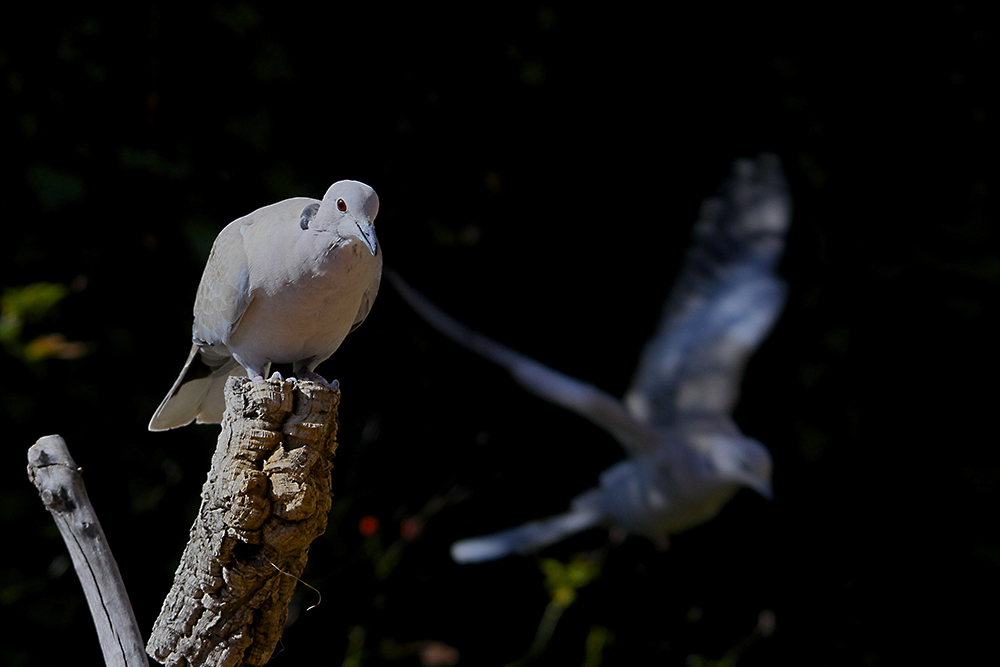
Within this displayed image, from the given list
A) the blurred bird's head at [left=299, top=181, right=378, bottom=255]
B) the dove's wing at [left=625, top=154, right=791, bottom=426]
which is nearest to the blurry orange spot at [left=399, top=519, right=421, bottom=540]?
the dove's wing at [left=625, top=154, right=791, bottom=426]

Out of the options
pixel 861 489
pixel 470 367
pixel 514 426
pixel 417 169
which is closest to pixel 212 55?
pixel 417 169

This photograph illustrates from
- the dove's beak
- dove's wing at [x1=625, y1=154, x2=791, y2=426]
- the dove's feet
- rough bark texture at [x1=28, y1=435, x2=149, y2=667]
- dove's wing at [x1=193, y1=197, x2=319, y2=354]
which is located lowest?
dove's wing at [x1=625, y1=154, x2=791, y2=426]

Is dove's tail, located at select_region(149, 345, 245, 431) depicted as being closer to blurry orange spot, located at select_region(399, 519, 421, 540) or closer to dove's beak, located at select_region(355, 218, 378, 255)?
dove's beak, located at select_region(355, 218, 378, 255)

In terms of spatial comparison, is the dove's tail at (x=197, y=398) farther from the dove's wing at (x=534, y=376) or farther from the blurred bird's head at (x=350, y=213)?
the dove's wing at (x=534, y=376)

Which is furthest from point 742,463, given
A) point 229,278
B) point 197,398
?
point 229,278

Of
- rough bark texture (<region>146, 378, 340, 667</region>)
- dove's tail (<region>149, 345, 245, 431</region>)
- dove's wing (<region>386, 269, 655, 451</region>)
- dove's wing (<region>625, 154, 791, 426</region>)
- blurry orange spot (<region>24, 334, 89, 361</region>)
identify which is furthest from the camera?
dove's wing (<region>625, 154, 791, 426</region>)

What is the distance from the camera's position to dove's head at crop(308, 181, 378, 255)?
988mm

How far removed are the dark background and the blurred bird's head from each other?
1337mm

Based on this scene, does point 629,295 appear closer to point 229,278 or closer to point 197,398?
point 197,398

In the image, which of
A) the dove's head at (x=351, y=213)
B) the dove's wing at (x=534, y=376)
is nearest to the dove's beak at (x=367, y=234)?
the dove's head at (x=351, y=213)

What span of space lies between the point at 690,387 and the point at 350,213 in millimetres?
1950

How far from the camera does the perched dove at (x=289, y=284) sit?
101 centimetres

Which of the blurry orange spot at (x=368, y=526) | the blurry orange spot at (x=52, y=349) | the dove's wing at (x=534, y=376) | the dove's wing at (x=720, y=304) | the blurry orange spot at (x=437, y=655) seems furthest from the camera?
the dove's wing at (x=720, y=304)

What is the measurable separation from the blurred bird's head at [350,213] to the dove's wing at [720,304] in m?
1.89
